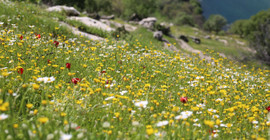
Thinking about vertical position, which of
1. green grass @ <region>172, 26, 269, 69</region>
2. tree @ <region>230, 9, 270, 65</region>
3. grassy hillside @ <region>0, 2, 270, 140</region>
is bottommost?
green grass @ <region>172, 26, 269, 69</region>

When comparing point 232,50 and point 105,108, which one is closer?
point 105,108

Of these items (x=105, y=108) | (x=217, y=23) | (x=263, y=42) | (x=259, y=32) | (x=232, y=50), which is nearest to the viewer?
(x=105, y=108)

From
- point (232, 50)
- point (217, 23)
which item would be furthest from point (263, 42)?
point (217, 23)

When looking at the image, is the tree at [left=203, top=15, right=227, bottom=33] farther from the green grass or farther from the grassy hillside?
the grassy hillside

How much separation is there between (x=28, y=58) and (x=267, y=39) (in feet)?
66.1

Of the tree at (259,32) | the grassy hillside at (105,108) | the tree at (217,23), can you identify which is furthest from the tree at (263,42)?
the tree at (217,23)

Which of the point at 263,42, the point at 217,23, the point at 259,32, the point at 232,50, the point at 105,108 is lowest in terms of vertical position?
the point at 232,50

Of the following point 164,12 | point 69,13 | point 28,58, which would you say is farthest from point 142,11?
point 164,12

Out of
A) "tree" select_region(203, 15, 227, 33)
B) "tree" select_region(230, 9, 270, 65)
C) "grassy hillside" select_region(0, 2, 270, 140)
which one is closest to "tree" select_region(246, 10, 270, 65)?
"tree" select_region(230, 9, 270, 65)

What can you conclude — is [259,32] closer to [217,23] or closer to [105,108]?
[105,108]

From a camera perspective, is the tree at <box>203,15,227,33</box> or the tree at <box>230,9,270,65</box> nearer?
the tree at <box>230,9,270,65</box>

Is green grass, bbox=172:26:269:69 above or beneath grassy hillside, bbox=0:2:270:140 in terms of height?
beneath

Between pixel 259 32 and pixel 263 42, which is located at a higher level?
pixel 259 32

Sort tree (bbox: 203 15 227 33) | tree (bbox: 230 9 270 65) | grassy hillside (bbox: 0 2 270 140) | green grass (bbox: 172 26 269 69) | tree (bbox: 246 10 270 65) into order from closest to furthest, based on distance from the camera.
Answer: grassy hillside (bbox: 0 2 270 140)
green grass (bbox: 172 26 269 69)
tree (bbox: 246 10 270 65)
tree (bbox: 230 9 270 65)
tree (bbox: 203 15 227 33)
